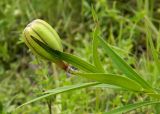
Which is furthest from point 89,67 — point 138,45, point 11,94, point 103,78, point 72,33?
point 72,33

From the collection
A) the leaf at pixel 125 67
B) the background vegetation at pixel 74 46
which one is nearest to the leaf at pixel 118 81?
the leaf at pixel 125 67

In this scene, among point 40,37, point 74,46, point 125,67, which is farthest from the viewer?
point 74,46

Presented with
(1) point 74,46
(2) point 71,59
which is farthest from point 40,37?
(1) point 74,46

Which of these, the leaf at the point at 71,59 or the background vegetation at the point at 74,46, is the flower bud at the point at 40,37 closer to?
the leaf at the point at 71,59

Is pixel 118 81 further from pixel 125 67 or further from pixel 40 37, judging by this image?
pixel 40 37

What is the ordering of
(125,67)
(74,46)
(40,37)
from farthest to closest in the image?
(74,46) → (125,67) → (40,37)

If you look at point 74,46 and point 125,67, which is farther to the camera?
point 74,46

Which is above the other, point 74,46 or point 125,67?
point 125,67

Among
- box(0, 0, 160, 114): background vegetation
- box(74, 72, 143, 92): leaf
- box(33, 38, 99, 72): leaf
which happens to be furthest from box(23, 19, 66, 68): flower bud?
box(0, 0, 160, 114): background vegetation

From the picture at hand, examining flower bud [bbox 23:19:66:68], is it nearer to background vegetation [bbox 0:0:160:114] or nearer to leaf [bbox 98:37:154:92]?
leaf [bbox 98:37:154:92]
